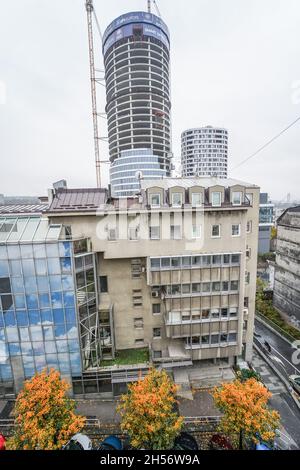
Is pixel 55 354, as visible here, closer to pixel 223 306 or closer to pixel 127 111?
pixel 223 306

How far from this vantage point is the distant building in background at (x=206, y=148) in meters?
180

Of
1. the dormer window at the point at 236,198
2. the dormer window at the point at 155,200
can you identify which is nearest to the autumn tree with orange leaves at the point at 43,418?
the dormer window at the point at 155,200

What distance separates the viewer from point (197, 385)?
29938 mm

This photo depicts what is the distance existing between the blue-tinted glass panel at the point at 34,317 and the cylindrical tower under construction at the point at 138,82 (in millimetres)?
114822

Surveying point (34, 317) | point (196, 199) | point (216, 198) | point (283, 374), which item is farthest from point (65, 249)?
point (283, 374)

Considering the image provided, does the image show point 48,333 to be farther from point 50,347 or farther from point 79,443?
point 79,443

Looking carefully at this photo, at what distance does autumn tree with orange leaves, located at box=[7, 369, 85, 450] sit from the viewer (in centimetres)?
1752

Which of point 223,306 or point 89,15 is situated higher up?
point 89,15

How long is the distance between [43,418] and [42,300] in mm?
10623

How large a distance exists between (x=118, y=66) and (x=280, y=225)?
127 metres

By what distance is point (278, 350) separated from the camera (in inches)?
1564
